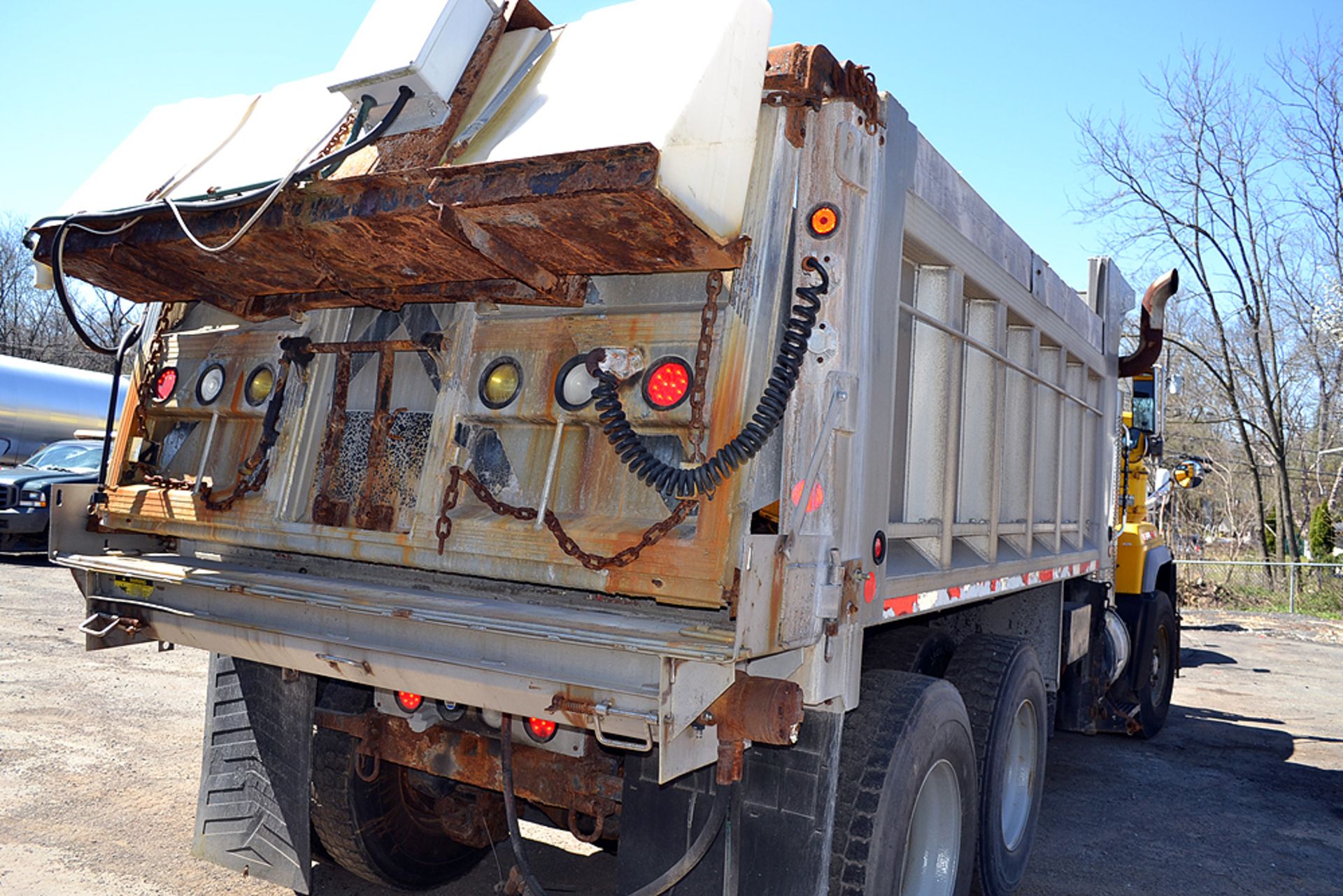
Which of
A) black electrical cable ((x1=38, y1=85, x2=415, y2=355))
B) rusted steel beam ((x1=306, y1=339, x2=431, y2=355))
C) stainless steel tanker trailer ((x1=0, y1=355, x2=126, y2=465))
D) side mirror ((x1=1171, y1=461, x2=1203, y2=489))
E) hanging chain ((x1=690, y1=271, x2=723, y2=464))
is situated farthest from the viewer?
stainless steel tanker trailer ((x1=0, y1=355, x2=126, y2=465))

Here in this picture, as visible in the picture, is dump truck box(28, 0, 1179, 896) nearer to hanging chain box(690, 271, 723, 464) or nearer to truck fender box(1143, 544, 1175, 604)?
hanging chain box(690, 271, 723, 464)

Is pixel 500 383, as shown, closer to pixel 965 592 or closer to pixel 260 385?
pixel 260 385

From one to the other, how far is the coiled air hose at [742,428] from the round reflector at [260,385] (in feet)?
4.41

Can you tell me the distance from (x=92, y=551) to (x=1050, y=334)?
4.24 meters

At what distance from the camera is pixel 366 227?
279 cm

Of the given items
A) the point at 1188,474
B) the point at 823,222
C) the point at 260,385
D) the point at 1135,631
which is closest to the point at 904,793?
the point at 823,222

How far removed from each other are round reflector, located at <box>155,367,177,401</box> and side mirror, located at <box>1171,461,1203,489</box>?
8558mm

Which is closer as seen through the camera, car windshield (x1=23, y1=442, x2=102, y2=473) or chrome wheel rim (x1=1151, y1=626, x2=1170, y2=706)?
chrome wheel rim (x1=1151, y1=626, x2=1170, y2=706)

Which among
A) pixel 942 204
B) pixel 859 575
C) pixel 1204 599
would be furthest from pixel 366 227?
pixel 1204 599

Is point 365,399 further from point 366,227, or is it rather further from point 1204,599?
point 1204,599

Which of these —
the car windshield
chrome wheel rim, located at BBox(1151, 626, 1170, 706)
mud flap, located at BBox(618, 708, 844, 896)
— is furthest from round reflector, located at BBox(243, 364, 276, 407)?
the car windshield

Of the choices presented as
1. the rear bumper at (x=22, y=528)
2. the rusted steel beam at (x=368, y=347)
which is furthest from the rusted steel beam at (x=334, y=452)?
the rear bumper at (x=22, y=528)

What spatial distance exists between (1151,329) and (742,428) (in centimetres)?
560

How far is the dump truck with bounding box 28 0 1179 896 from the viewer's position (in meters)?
2.58
